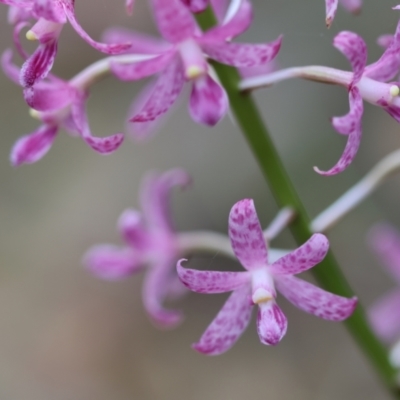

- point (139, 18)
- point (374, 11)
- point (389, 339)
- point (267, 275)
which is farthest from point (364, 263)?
point (267, 275)

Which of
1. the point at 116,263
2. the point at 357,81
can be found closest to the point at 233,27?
the point at 357,81

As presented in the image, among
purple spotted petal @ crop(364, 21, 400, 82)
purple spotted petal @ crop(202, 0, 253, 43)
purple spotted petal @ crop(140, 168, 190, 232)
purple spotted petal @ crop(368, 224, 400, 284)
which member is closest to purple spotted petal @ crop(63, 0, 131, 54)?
purple spotted petal @ crop(202, 0, 253, 43)

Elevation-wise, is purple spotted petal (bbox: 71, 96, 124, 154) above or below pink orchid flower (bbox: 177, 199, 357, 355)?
above

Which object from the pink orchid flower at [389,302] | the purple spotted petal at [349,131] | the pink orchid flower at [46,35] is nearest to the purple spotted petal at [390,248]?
the pink orchid flower at [389,302]

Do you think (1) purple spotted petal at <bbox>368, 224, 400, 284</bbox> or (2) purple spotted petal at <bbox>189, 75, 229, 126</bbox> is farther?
(1) purple spotted petal at <bbox>368, 224, 400, 284</bbox>

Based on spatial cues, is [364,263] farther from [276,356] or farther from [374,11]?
[374,11]

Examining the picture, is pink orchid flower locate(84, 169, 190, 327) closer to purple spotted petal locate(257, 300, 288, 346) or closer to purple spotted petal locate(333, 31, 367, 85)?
purple spotted petal locate(257, 300, 288, 346)

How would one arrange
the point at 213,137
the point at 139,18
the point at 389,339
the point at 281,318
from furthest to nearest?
the point at 139,18
the point at 213,137
the point at 389,339
the point at 281,318
